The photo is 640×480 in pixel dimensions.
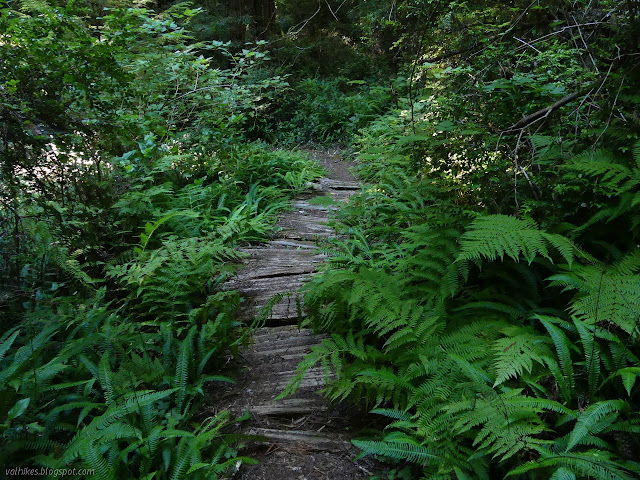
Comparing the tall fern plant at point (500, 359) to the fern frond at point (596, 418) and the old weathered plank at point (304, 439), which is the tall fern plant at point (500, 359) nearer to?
the fern frond at point (596, 418)

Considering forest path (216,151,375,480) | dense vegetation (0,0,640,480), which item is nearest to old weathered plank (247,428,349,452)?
forest path (216,151,375,480)

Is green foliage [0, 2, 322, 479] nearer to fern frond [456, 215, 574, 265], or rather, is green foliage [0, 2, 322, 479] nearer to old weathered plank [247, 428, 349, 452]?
old weathered plank [247, 428, 349, 452]

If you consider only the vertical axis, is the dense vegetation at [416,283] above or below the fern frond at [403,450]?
above

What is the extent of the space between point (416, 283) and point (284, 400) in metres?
1.29

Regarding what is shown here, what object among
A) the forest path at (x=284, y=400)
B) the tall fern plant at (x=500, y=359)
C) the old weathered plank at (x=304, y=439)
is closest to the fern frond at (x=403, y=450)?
the tall fern plant at (x=500, y=359)

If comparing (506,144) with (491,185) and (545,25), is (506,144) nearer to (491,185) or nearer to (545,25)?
(491,185)

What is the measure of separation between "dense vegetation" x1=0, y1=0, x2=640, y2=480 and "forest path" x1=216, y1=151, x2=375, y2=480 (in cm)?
17

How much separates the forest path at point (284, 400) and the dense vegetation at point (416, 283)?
168mm

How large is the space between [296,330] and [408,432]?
155cm

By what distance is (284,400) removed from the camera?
2857mm

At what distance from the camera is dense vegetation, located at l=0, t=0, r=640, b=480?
80.9 inches

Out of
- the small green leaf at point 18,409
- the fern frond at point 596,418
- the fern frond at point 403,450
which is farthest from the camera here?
the small green leaf at point 18,409

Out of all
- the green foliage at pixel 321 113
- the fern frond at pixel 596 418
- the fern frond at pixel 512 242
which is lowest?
the fern frond at pixel 596 418

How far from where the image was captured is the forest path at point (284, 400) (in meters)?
2.35
